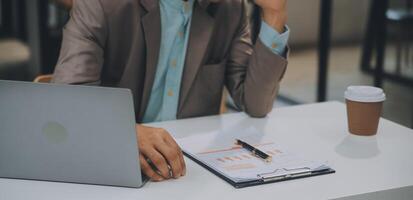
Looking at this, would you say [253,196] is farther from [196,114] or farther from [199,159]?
[196,114]

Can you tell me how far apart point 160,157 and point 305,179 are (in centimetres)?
29

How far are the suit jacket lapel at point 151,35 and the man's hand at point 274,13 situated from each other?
0.91 feet

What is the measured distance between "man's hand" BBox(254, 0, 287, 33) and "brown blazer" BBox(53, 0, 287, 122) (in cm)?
6

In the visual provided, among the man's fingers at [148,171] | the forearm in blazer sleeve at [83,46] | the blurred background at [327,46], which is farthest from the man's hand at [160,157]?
the blurred background at [327,46]

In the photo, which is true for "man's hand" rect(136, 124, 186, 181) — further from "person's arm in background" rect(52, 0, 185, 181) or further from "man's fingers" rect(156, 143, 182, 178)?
"person's arm in background" rect(52, 0, 185, 181)

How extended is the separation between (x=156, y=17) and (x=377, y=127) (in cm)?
65

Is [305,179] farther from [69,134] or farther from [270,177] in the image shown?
[69,134]

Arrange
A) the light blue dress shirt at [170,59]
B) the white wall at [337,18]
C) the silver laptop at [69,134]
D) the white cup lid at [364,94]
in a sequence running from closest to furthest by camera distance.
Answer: the silver laptop at [69,134] → the white cup lid at [364,94] → the light blue dress shirt at [170,59] → the white wall at [337,18]

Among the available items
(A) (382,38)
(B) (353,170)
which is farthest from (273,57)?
(A) (382,38)

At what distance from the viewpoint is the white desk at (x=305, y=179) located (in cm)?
122

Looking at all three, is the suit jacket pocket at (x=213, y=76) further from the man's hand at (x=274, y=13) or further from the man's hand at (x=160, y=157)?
the man's hand at (x=160, y=157)

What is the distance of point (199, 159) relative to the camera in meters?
1.38

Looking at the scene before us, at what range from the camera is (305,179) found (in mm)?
1297

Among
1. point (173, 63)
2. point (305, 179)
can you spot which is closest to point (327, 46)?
point (173, 63)
